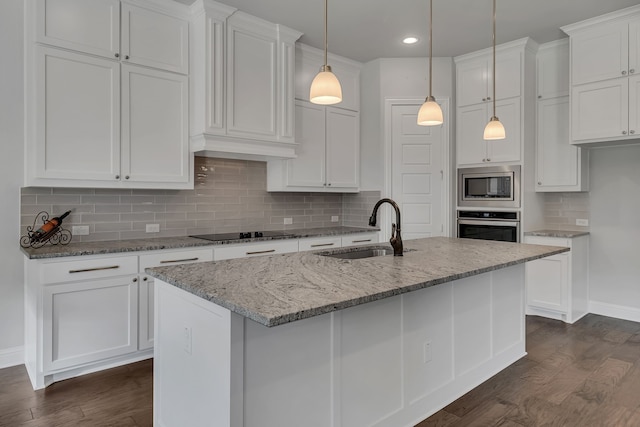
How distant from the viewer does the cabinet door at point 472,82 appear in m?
4.50

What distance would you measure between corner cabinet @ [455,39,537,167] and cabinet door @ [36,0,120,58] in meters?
3.51

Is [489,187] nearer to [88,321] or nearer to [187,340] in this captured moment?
[187,340]

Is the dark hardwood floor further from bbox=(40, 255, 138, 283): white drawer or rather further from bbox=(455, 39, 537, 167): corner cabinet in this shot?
bbox=(455, 39, 537, 167): corner cabinet

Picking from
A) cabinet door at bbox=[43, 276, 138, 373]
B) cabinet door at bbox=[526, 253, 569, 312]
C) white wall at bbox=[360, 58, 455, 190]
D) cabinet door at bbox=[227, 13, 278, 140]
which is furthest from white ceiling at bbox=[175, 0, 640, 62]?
cabinet door at bbox=[43, 276, 138, 373]

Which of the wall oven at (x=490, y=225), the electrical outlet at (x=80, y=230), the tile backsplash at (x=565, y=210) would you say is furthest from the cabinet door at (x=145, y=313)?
the tile backsplash at (x=565, y=210)

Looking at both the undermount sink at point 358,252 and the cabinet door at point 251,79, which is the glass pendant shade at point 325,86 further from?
the cabinet door at point 251,79

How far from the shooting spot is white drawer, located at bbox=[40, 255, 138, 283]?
2.65 m

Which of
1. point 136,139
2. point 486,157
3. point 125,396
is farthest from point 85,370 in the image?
point 486,157

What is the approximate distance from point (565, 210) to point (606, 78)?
1.41 meters

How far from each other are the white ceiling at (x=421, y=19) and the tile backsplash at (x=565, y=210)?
1654 millimetres

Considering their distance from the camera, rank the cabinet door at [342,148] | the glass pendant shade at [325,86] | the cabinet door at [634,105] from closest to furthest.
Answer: the glass pendant shade at [325,86], the cabinet door at [634,105], the cabinet door at [342,148]

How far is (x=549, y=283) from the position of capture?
4.17 metres

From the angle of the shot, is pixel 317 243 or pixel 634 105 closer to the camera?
pixel 634 105

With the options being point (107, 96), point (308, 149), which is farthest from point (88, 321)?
point (308, 149)
